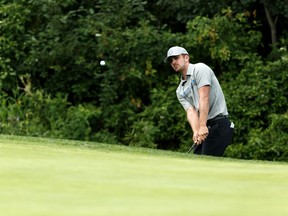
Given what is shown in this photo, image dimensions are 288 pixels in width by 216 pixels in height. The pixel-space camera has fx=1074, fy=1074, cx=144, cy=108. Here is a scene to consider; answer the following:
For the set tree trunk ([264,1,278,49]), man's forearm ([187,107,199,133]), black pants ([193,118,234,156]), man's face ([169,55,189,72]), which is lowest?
black pants ([193,118,234,156])

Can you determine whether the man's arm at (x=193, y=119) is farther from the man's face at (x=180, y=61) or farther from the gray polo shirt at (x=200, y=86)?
the man's face at (x=180, y=61)

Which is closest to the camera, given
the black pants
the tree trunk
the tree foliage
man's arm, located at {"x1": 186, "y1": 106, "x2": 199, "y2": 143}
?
man's arm, located at {"x1": 186, "y1": 106, "x2": 199, "y2": 143}

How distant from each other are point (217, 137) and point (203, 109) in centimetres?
62

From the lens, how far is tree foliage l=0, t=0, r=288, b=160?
14562 mm

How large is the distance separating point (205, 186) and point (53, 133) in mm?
9322

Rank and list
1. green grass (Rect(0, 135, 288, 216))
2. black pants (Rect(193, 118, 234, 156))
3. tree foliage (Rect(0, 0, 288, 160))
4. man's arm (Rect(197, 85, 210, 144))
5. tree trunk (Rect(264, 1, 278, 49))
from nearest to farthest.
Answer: green grass (Rect(0, 135, 288, 216)), man's arm (Rect(197, 85, 210, 144)), black pants (Rect(193, 118, 234, 156)), tree foliage (Rect(0, 0, 288, 160)), tree trunk (Rect(264, 1, 278, 49))

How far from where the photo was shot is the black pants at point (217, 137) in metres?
10.7

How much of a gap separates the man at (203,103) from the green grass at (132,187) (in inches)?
133

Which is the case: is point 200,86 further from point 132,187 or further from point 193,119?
point 132,187

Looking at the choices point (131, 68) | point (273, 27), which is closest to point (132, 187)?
point (131, 68)

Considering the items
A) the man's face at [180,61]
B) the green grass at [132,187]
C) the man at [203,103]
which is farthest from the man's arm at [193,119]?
the green grass at [132,187]

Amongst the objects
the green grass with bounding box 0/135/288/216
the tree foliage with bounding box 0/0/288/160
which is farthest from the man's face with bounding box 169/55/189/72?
the tree foliage with bounding box 0/0/288/160

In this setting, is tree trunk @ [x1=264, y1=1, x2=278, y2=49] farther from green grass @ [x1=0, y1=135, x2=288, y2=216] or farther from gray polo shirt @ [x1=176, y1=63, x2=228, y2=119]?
green grass @ [x1=0, y1=135, x2=288, y2=216]

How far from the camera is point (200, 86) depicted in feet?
33.5
